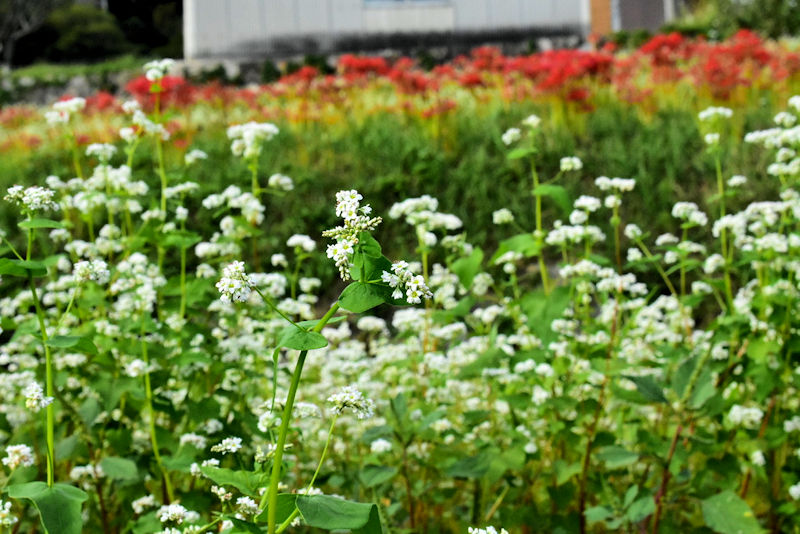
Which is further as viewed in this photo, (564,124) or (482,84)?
(482,84)

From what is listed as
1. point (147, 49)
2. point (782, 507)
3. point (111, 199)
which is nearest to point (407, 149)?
point (111, 199)

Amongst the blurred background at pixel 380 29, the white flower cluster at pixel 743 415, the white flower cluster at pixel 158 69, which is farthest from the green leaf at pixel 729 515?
the blurred background at pixel 380 29

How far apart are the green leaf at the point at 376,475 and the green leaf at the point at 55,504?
2.66 ft

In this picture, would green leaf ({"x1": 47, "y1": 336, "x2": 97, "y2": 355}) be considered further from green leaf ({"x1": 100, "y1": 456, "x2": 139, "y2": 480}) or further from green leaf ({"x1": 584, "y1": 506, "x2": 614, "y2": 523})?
green leaf ({"x1": 584, "y1": 506, "x2": 614, "y2": 523})

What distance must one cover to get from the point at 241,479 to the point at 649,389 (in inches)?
43.9

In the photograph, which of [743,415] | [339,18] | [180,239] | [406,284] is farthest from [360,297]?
[339,18]

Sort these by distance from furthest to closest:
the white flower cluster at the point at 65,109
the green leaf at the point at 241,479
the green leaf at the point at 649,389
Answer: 1. the white flower cluster at the point at 65,109
2. the green leaf at the point at 649,389
3. the green leaf at the point at 241,479

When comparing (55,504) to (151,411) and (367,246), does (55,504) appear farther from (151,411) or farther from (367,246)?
(151,411)

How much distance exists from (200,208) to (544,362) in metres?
3.57

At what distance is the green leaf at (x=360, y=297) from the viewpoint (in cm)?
112

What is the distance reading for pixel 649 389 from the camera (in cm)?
210

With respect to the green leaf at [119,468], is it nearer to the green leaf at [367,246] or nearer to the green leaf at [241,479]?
the green leaf at [241,479]

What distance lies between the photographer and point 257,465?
1419mm

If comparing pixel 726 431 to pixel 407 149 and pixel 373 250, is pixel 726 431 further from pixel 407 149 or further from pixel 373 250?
pixel 407 149
